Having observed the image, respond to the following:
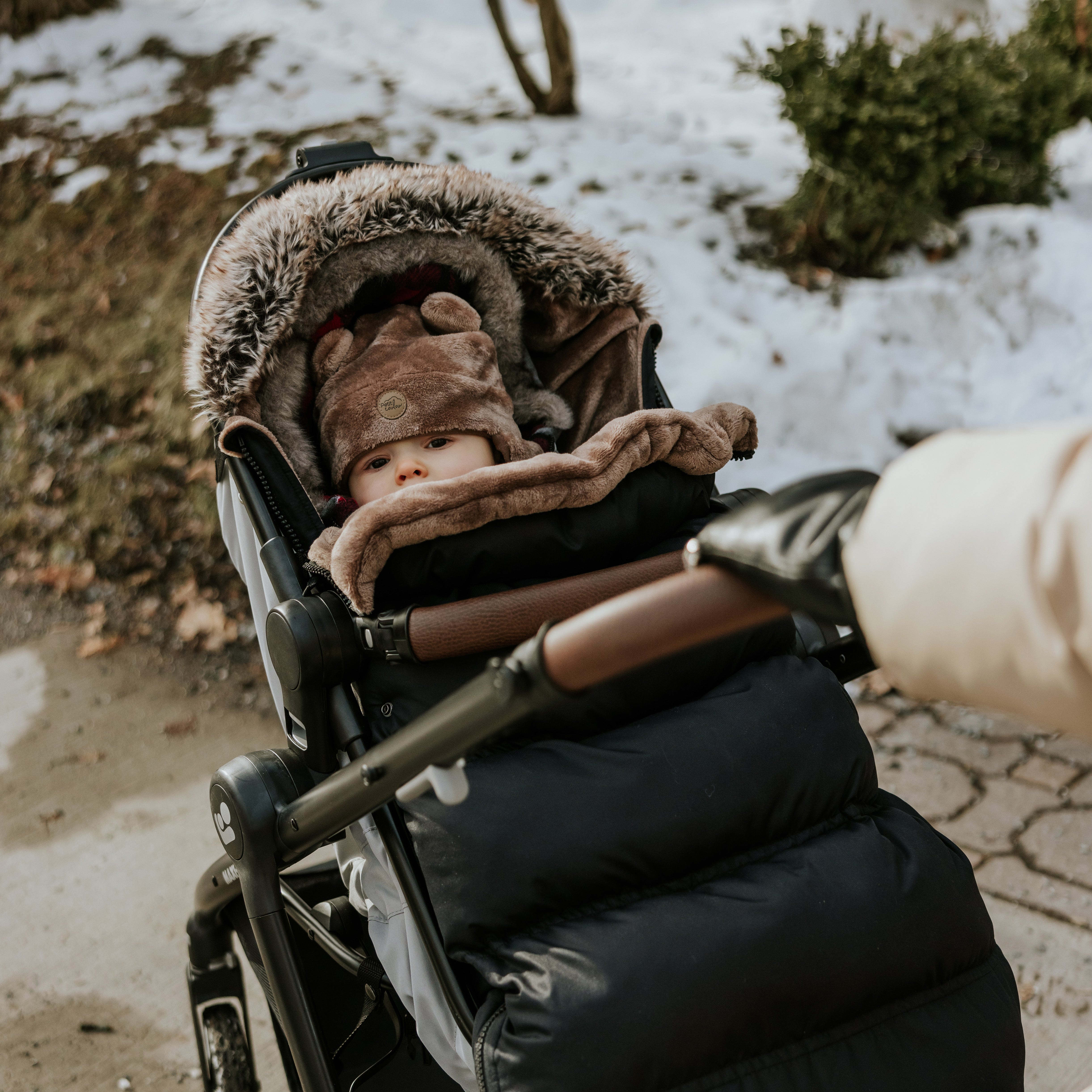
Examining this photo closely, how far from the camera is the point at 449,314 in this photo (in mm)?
2150

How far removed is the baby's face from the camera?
195 centimetres

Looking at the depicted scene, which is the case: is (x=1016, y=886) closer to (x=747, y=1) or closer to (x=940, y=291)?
(x=940, y=291)

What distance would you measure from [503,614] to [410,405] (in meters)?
0.58

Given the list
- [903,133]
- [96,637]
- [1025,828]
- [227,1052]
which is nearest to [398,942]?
[227,1052]

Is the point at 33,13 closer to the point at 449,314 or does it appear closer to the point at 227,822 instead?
the point at 449,314

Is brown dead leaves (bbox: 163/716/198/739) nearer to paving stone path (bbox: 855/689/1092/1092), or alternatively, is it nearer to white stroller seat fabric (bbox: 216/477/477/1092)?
white stroller seat fabric (bbox: 216/477/477/1092)

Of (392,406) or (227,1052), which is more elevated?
(392,406)

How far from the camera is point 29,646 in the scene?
150 inches

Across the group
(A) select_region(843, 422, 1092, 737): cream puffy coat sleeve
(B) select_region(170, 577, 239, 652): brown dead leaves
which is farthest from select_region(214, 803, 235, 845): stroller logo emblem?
(B) select_region(170, 577, 239, 652): brown dead leaves

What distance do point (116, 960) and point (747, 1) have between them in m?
9.27

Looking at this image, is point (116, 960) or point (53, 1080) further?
point (116, 960)

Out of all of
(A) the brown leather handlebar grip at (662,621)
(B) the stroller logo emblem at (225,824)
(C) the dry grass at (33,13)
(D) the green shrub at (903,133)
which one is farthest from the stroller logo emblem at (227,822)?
(C) the dry grass at (33,13)

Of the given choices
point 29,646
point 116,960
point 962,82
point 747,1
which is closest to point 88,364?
point 29,646

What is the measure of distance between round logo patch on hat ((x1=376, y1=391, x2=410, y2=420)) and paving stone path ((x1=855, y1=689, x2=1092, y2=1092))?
1.73 metres
